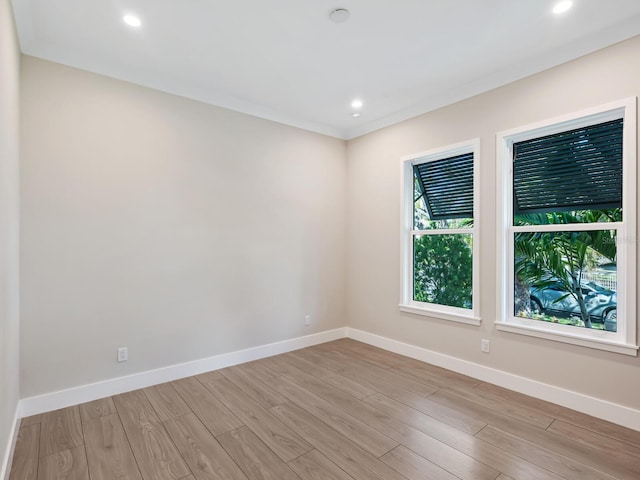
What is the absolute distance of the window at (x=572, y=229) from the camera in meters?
2.43

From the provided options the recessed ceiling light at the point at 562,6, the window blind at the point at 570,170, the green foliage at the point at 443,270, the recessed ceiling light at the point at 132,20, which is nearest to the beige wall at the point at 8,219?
the recessed ceiling light at the point at 132,20

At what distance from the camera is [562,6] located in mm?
2180

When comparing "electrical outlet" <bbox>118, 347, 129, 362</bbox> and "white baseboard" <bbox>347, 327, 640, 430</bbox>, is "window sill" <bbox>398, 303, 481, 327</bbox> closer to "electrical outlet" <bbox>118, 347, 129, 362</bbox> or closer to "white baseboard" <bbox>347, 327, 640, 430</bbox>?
"white baseboard" <bbox>347, 327, 640, 430</bbox>

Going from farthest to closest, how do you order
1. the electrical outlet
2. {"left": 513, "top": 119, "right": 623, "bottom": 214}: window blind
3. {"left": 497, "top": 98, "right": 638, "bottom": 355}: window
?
the electrical outlet
{"left": 513, "top": 119, "right": 623, "bottom": 214}: window blind
{"left": 497, "top": 98, "right": 638, "bottom": 355}: window

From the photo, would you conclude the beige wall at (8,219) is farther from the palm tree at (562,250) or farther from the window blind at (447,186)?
the palm tree at (562,250)

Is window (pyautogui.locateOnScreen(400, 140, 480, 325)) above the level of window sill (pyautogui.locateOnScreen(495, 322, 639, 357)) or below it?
above

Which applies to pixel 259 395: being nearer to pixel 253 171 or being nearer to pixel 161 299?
pixel 161 299

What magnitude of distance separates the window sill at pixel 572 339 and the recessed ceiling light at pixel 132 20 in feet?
12.1

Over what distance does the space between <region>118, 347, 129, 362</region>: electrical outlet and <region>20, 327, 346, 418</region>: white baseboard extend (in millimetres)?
158

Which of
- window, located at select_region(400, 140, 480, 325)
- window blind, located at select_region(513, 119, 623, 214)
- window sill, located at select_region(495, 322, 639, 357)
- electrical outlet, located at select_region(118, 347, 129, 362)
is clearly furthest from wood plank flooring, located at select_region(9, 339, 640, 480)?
window blind, located at select_region(513, 119, 623, 214)

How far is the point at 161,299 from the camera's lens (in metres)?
3.11

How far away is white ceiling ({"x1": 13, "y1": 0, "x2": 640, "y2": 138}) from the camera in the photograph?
2.21 m

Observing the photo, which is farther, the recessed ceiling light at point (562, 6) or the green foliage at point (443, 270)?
the green foliage at point (443, 270)

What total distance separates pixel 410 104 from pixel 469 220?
1415 millimetres
